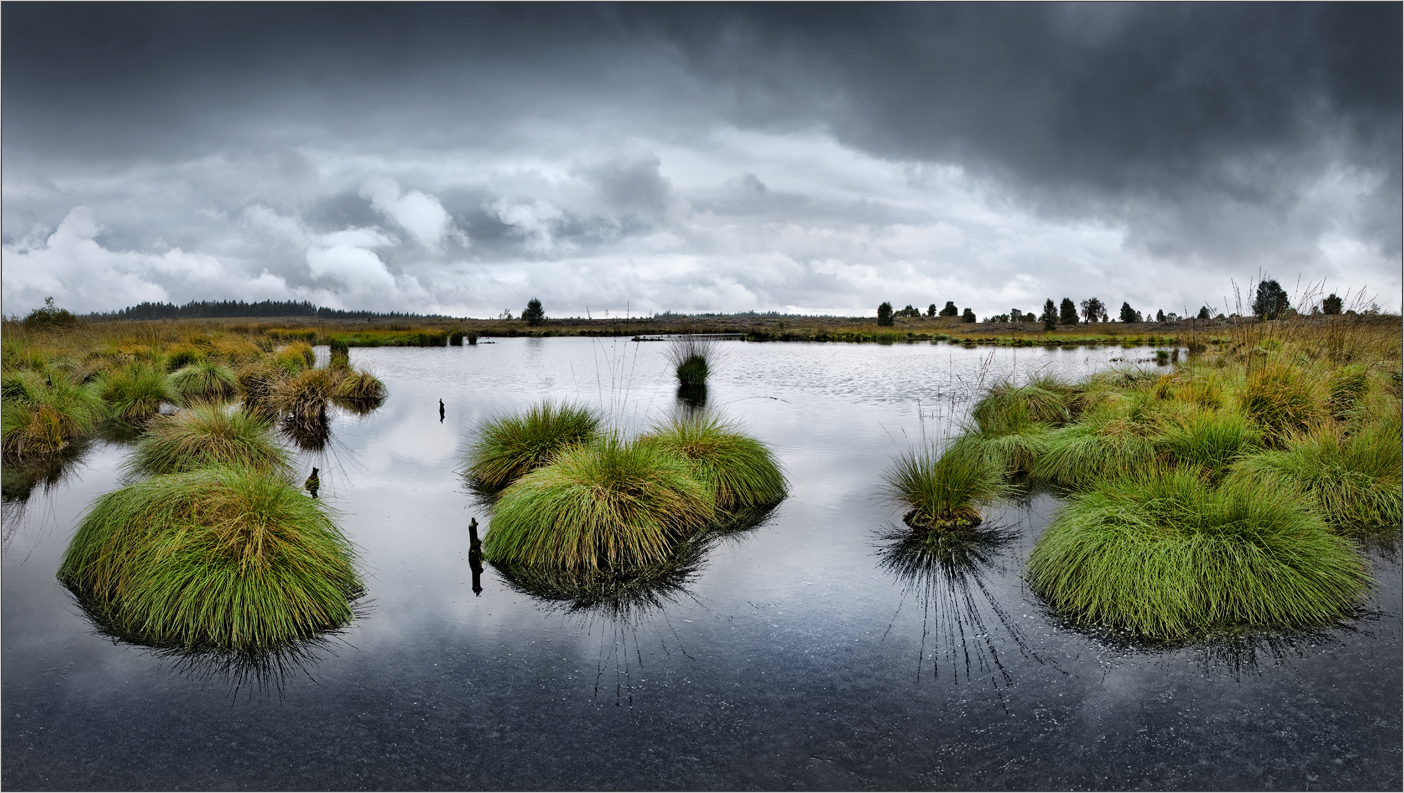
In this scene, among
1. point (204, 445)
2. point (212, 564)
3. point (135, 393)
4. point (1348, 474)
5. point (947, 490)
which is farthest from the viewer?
point (135, 393)

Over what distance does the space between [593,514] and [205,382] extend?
15.4 m

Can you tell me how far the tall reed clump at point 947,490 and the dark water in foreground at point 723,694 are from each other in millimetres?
971

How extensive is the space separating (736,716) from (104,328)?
32390 millimetres

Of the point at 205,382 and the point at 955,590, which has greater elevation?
the point at 205,382

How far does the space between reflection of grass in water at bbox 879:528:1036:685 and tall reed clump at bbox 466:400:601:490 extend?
4.24 m

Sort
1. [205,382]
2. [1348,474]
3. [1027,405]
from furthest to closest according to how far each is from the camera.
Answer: [205,382] < [1027,405] < [1348,474]

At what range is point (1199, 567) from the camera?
5.63 meters

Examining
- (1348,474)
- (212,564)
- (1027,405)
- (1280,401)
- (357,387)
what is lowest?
(212,564)

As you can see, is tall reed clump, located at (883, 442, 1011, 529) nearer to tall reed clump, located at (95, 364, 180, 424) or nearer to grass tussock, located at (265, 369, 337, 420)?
grass tussock, located at (265, 369, 337, 420)

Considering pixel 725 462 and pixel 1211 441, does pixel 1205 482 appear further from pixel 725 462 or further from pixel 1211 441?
pixel 725 462

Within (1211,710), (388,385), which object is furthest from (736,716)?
(388,385)

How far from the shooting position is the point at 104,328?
28.0 m

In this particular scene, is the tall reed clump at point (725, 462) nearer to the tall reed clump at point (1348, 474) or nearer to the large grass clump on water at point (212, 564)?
the large grass clump on water at point (212, 564)

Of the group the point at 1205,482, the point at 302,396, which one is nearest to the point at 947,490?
the point at 1205,482
